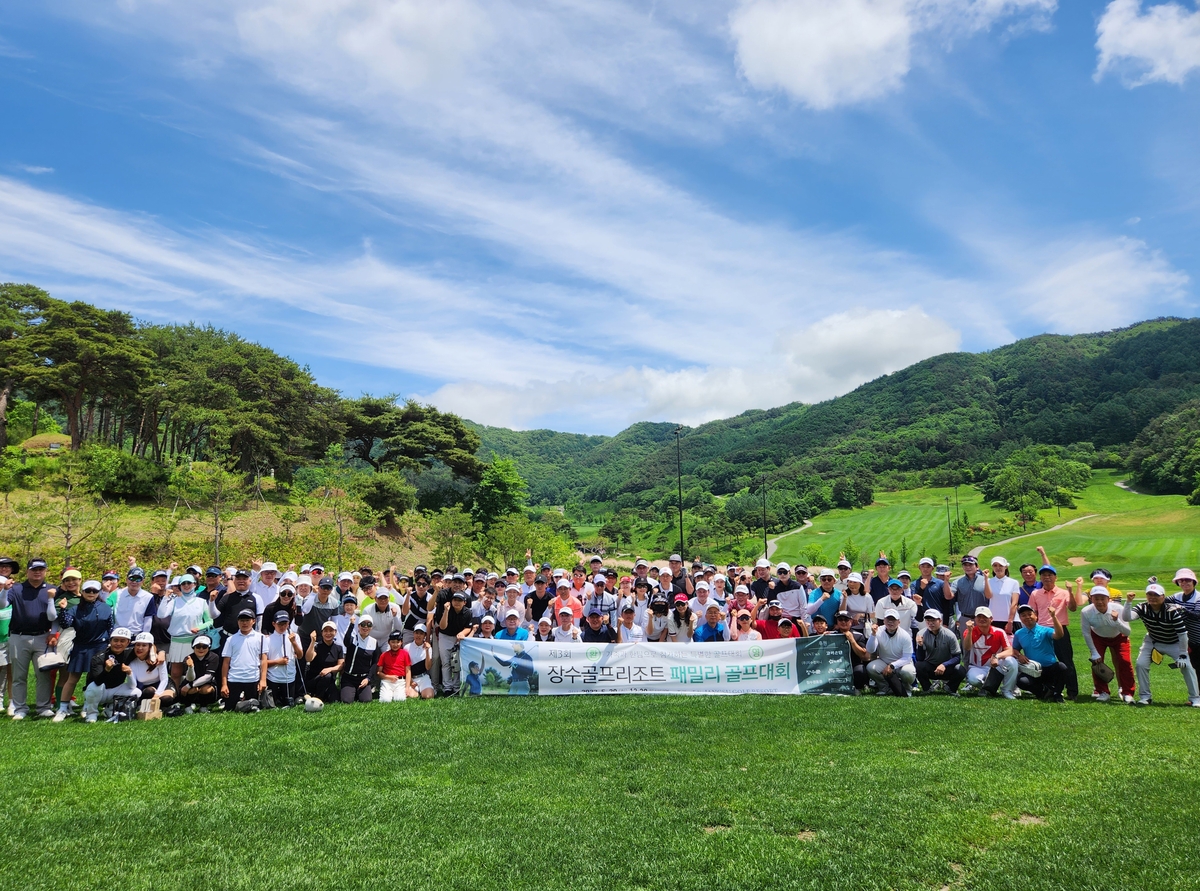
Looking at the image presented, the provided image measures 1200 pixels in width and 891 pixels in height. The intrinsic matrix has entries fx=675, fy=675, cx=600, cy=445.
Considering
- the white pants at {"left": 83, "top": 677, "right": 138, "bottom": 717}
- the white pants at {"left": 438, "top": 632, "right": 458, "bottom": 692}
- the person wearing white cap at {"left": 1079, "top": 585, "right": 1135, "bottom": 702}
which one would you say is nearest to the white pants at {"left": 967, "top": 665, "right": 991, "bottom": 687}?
the person wearing white cap at {"left": 1079, "top": 585, "right": 1135, "bottom": 702}

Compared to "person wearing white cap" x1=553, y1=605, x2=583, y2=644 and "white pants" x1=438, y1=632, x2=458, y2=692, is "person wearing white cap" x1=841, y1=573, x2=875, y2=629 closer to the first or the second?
"person wearing white cap" x1=553, y1=605, x2=583, y2=644

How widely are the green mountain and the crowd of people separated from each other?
4746 inches

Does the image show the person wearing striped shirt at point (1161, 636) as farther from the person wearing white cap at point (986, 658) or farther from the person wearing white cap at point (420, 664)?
the person wearing white cap at point (420, 664)

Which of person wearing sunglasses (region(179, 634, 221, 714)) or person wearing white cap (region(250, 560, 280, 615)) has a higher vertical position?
person wearing white cap (region(250, 560, 280, 615))

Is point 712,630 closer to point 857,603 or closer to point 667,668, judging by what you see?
point 667,668

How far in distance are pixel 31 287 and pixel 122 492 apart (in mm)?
15818

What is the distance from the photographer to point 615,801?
6348 millimetres

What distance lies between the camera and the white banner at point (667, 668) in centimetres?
1093

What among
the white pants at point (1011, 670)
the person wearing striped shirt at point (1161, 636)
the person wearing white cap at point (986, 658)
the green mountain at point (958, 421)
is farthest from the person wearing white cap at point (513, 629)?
the green mountain at point (958, 421)

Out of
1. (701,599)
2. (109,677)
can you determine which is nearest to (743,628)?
(701,599)

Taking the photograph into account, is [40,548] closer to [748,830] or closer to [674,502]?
[748,830]

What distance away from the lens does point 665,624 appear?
11.7 m

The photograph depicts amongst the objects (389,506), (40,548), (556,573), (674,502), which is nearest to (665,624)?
(556,573)

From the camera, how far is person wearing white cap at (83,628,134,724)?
31.3 ft
